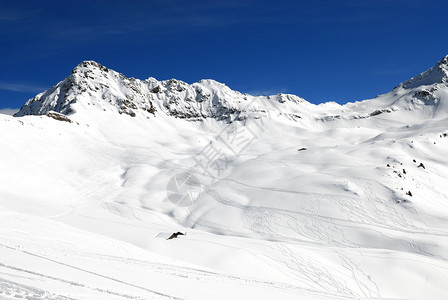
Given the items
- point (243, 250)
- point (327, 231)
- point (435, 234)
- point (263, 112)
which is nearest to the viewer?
point (243, 250)

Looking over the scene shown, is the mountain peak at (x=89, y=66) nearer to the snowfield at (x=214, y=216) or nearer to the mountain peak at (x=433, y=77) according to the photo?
the snowfield at (x=214, y=216)

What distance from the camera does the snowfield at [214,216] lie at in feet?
33.4

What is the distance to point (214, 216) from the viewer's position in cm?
3269

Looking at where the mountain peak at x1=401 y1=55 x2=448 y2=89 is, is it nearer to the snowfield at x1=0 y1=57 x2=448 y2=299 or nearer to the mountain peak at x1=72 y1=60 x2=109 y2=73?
the snowfield at x1=0 y1=57 x2=448 y2=299

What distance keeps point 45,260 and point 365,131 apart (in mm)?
90019

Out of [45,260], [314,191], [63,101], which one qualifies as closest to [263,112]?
[63,101]

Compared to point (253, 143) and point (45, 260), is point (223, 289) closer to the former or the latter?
point (45, 260)

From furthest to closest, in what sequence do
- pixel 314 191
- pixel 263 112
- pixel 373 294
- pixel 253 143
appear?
pixel 263 112, pixel 253 143, pixel 314 191, pixel 373 294

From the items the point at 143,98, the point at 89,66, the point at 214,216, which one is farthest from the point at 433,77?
the point at 89,66

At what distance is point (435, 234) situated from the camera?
994 inches

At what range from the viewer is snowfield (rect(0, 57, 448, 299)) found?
10188mm

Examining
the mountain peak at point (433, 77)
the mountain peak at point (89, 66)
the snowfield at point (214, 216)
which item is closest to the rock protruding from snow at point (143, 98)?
the mountain peak at point (89, 66)

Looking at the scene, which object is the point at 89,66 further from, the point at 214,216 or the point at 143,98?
the point at 214,216

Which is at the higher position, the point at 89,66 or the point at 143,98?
the point at 89,66
